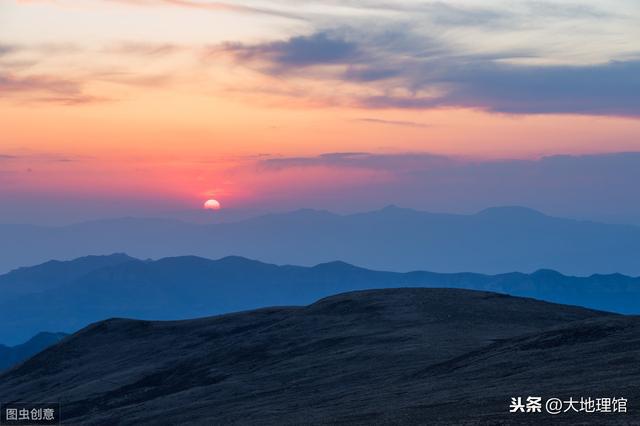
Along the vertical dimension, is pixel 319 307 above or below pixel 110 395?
above

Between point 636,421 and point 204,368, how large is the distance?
58.7m

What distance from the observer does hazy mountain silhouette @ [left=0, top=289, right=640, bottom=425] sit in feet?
163

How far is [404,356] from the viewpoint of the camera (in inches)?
2830

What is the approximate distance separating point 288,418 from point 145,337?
65493 mm

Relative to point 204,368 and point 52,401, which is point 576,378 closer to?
point 204,368

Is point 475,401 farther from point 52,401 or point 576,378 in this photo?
point 52,401

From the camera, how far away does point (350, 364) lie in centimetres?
7256

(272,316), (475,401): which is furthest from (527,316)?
(475,401)

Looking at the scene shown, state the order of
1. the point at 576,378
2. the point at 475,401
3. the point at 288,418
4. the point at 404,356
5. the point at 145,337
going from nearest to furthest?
the point at 475,401, the point at 576,378, the point at 288,418, the point at 404,356, the point at 145,337

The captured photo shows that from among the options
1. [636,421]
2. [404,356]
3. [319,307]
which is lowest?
[636,421]

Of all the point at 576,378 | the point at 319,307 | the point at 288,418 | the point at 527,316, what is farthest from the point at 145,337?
the point at 576,378

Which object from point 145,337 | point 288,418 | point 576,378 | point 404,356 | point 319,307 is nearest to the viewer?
point 576,378

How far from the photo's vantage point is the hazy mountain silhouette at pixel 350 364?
1954 inches

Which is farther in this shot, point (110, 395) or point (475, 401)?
point (110, 395)
